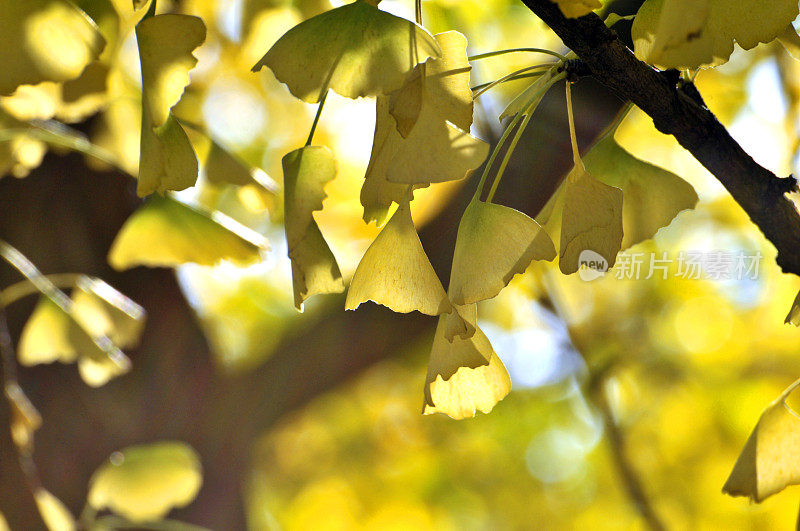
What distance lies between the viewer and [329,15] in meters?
0.19

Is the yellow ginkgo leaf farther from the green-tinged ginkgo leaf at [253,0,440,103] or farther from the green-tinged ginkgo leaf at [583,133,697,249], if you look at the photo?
the green-tinged ginkgo leaf at [583,133,697,249]

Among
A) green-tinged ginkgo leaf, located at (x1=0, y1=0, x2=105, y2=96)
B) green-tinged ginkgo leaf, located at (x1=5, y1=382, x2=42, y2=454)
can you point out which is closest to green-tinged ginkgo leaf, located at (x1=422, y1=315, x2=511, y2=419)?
green-tinged ginkgo leaf, located at (x1=0, y1=0, x2=105, y2=96)

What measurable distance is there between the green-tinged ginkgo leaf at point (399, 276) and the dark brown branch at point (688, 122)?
0.08m

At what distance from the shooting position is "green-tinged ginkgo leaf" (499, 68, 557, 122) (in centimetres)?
21

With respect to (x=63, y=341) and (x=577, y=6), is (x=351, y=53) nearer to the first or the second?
(x=577, y=6)

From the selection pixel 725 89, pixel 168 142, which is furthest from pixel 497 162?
pixel 725 89

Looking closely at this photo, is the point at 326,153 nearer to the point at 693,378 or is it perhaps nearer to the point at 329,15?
the point at 329,15

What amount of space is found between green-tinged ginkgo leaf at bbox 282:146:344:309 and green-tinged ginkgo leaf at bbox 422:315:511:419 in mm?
45

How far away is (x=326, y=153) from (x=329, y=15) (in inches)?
2.1

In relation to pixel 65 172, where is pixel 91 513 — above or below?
below

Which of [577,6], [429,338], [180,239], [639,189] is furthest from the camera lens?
[429,338]

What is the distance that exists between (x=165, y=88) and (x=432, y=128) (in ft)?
0.30

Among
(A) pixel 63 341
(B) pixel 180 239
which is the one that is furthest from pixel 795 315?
(A) pixel 63 341

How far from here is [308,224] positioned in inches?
8.5
